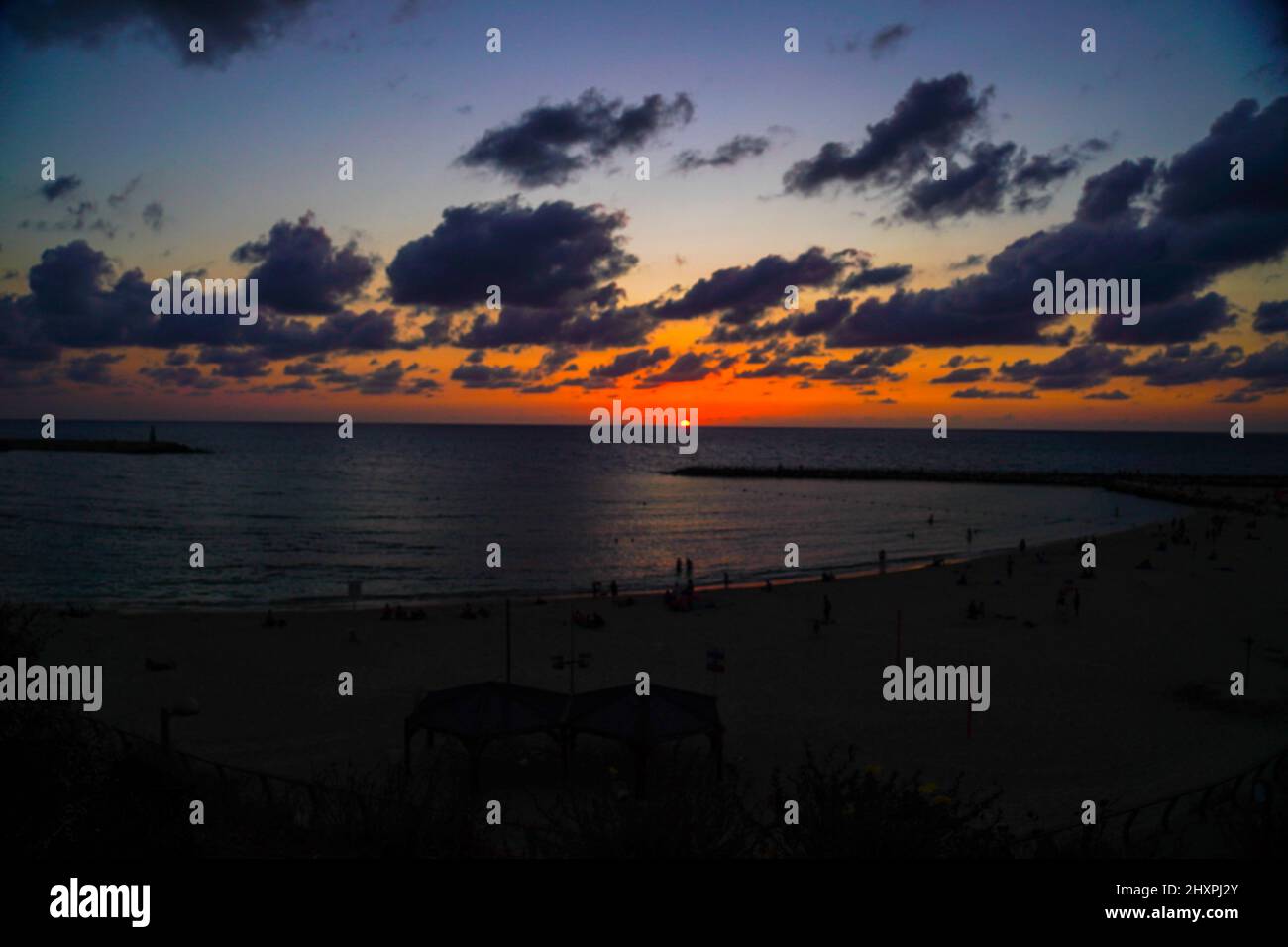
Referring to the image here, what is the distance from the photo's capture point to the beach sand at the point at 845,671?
1580cm

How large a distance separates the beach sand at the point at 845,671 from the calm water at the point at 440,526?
9157 millimetres

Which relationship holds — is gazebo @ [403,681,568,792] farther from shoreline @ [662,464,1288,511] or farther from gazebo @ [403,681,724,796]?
shoreline @ [662,464,1288,511]

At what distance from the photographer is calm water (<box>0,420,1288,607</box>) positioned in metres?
41.9

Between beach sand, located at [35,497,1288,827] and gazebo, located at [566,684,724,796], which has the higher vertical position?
gazebo, located at [566,684,724,796]

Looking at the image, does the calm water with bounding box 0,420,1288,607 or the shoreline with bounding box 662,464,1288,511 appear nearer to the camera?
the calm water with bounding box 0,420,1288,607

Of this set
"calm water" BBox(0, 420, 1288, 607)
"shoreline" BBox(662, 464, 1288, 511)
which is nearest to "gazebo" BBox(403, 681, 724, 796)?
"calm water" BBox(0, 420, 1288, 607)

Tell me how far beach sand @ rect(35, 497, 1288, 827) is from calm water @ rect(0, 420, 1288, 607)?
916 cm

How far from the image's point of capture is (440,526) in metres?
64.1

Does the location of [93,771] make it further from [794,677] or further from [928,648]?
[928,648]

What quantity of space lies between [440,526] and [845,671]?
152 feet
